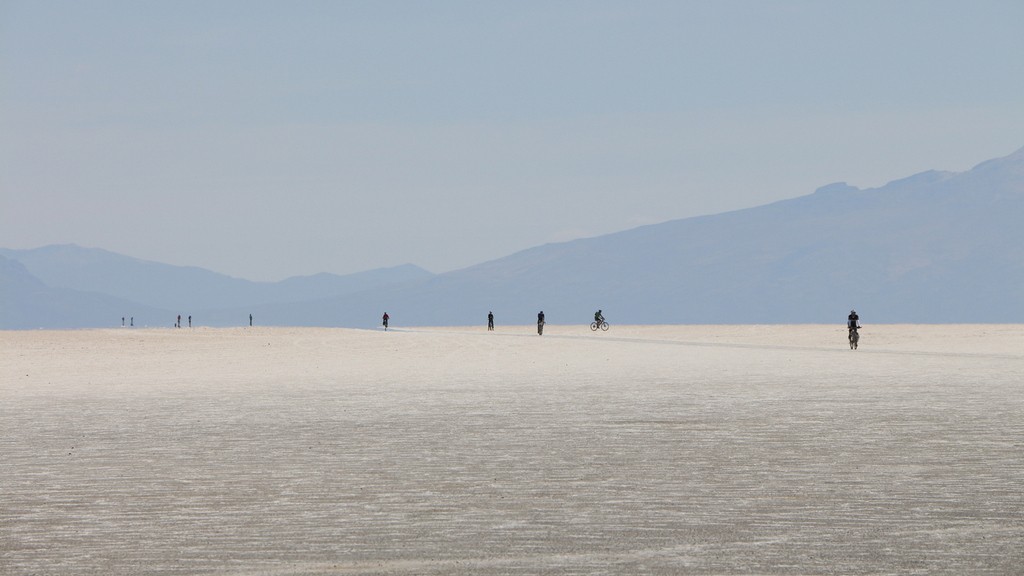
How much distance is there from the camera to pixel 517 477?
14.0 meters

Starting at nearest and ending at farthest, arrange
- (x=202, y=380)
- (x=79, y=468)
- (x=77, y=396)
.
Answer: (x=79, y=468) → (x=77, y=396) → (x=202, y=380)

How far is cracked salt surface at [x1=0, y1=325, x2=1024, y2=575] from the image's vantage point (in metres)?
10.1

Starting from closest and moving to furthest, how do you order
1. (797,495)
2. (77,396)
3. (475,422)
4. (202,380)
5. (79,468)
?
(797,495) → (79,468) → (475,422) → (77,396) → (202,380)

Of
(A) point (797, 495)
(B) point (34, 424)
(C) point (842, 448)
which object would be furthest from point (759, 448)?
(B) point (34, 424)

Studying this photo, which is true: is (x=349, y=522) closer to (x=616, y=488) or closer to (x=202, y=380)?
(x=616, y=488)

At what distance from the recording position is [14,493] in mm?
13227

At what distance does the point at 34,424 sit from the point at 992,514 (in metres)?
14.7

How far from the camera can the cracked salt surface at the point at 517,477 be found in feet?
33.1

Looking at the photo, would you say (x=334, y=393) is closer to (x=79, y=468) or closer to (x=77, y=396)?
(x=77, y=396)

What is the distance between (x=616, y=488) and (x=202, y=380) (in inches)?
849

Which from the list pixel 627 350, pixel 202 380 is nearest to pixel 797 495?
pixel 202 380

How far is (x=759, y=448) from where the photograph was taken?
1644 cm

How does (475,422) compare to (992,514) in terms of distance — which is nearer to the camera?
(992,514)

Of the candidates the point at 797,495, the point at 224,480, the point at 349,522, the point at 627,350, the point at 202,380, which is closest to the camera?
the point at 349,522
